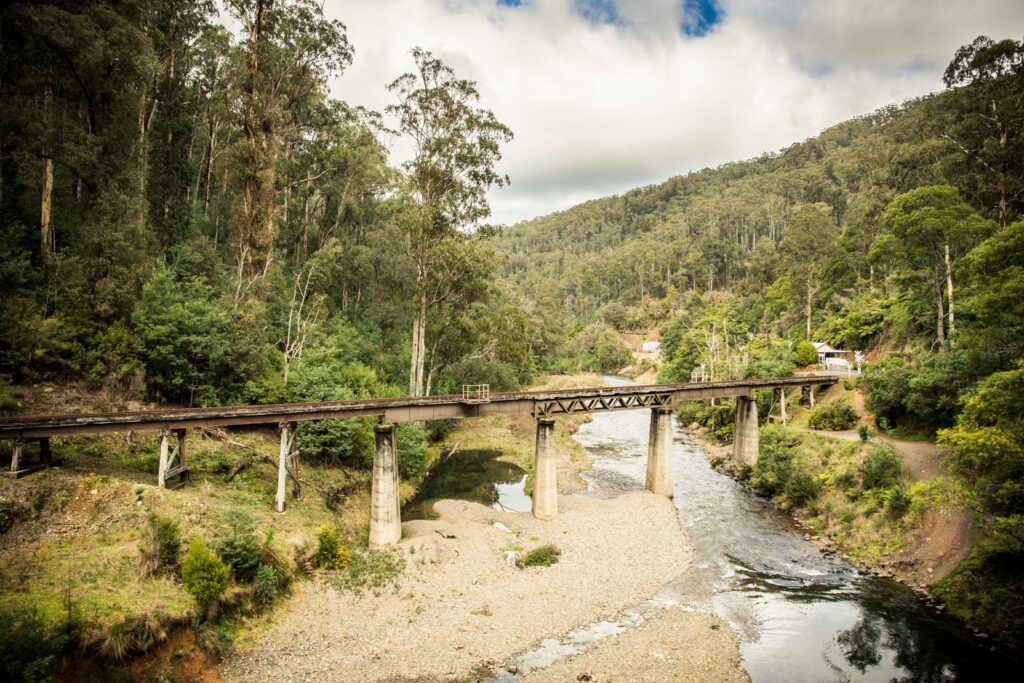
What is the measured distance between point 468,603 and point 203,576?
9993 mm

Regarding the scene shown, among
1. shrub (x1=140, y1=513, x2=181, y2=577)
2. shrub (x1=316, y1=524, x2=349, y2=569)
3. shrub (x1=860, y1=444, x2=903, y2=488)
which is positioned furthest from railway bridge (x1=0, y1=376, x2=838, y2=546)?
shrub (x1=860, y1=444, x2=903, y2=488)

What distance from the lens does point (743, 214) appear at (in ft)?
478

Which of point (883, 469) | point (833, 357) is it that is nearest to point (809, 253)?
point (833, 357)

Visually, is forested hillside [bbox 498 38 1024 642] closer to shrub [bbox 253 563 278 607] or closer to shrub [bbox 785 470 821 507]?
shrub [bbox 785 470 821 507]

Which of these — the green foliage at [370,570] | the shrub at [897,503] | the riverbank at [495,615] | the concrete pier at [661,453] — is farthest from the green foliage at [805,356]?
the green foliage at [370,570]

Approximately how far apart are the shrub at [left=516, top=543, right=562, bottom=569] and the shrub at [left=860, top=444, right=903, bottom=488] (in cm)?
1963

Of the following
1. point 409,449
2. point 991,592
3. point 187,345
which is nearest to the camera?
point 991,592

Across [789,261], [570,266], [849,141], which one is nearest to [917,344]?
[789,261]

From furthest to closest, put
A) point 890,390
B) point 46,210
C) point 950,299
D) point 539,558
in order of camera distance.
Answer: point 950,299, point 890,390, point 46,210, point 539,558

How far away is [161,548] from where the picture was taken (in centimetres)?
1634

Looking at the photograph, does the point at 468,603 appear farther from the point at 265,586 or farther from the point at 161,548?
the point at 161,548

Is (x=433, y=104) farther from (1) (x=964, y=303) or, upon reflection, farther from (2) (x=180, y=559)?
(1) (x=964, y=303)

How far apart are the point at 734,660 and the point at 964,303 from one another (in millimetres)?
35415

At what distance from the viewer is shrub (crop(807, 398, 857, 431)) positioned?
1559 inches
